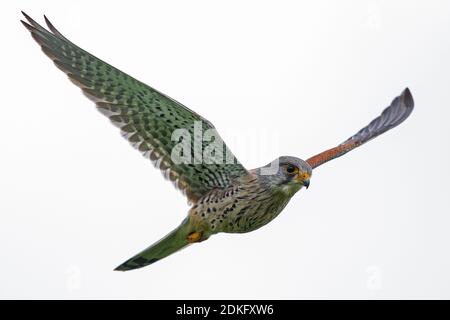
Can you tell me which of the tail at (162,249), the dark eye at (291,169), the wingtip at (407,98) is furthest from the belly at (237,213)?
the wingtip at (407,98)

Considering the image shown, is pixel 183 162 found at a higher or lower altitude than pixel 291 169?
higher

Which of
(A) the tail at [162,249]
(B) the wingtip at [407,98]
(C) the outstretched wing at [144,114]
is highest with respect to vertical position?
(B) the wingtip at [407,98]

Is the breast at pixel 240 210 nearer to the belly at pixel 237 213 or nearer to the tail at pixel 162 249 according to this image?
the belly at pixel 237 213

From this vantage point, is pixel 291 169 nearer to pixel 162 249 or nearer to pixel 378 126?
pixel 162 249

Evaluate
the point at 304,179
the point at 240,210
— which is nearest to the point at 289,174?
the point at 304,179

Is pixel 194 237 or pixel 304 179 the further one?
pixel 194 237

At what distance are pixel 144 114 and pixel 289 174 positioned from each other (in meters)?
1.73

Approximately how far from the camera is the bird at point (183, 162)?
10.2 m

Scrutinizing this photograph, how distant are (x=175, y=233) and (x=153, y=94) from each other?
1594 millimetres

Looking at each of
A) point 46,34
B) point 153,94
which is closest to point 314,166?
point 153,94

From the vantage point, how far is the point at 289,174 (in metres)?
10.4

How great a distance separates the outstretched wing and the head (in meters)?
0.37

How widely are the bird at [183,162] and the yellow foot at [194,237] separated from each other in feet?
0.04

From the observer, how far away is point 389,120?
13.0 metres
